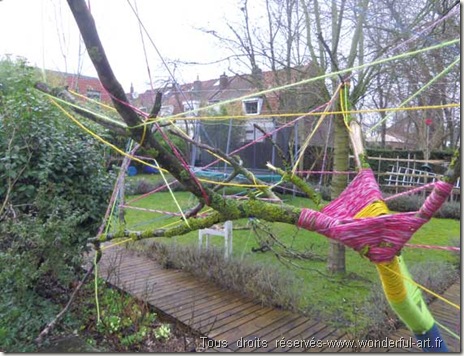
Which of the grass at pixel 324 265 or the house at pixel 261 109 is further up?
the house at pixel 261 109

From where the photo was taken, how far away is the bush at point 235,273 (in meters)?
3.72

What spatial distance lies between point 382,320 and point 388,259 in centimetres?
227

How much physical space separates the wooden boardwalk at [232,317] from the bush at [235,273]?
0.31 ft

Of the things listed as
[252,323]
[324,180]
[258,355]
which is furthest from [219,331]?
[324,180]

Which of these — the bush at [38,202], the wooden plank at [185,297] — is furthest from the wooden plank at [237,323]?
the bush at [38,202]

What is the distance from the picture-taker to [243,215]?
57.2 inches

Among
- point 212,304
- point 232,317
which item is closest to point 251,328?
point 232,317

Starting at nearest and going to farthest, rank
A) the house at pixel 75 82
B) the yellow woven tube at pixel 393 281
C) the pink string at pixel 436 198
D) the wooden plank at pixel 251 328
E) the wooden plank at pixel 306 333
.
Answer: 1. the pink string at pixel 436 198
2. the yellow woven tube at pixel 393 281
3. the wooden plank at pixel 306 333
4. the wooden plank at pixel 251 328
5. the house at pixel 75 82

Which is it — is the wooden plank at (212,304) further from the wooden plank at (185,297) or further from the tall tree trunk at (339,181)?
the tall tree trunk at (339,181)

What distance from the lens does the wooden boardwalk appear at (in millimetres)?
2957

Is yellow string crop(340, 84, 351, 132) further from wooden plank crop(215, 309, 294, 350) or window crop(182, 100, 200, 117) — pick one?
wooden plank crop(215, 309, 294, 350)

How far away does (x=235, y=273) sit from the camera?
4203 mm

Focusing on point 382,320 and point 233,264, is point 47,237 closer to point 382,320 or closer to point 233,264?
point 233,264

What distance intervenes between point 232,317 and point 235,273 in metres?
0.79
